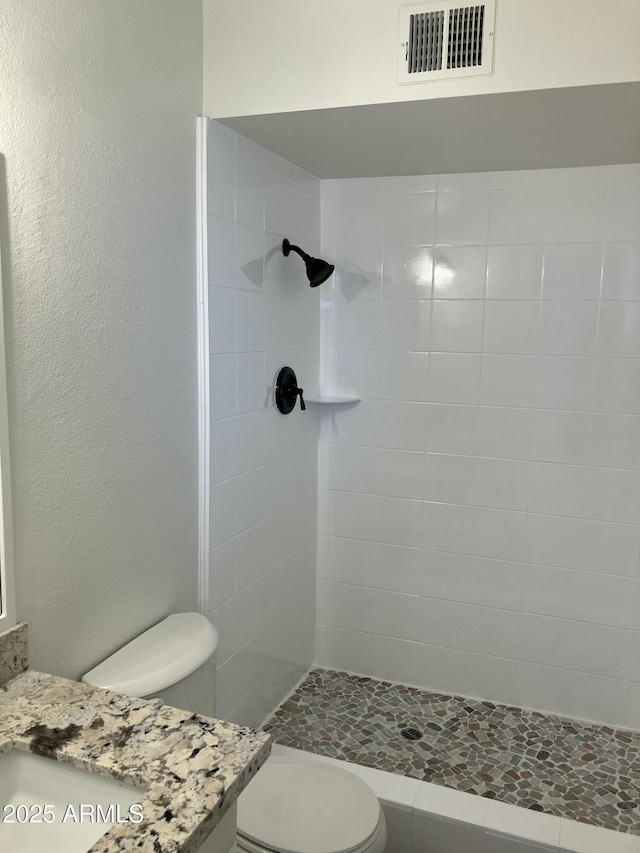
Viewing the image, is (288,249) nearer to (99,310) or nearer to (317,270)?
(317,270)

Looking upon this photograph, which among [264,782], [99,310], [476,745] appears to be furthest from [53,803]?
[476,745]

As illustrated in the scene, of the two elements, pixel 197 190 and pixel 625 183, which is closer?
pixel 197 190

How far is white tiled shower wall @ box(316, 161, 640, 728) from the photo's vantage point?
2.35m

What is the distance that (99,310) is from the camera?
1514 millimetres

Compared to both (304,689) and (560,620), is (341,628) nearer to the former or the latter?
(304,689)

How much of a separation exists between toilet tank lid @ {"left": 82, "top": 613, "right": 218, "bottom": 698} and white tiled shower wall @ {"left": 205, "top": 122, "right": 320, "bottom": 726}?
28 centimetres

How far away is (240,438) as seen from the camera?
2.15m

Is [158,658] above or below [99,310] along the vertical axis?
below

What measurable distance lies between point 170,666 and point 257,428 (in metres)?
0.87

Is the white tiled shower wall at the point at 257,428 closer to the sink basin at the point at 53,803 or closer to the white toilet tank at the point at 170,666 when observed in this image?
the white toilet tank at the point at 170,666

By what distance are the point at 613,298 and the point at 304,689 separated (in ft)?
5.90

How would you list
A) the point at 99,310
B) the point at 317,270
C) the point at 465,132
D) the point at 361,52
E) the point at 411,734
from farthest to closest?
the point at 411,734 < the point at 317,270 < the point at 465,132 < the point at 361,52 < the point at 99,310

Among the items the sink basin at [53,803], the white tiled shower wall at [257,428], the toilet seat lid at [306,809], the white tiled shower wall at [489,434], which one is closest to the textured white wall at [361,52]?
the white tiled shower wall at [257,428]

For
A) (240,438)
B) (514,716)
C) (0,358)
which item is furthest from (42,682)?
(514,716)
